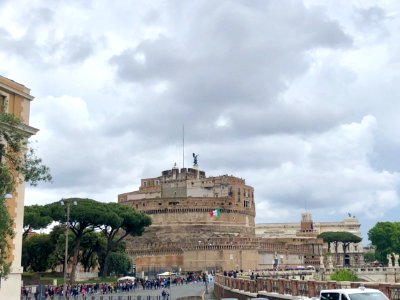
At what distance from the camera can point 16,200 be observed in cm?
2370

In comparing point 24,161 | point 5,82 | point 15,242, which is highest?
point 5,82

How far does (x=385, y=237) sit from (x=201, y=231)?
3613cm

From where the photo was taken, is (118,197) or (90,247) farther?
(118,197)

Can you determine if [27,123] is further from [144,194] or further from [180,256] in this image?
[144,194]

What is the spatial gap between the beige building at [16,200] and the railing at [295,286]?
12.3 metres

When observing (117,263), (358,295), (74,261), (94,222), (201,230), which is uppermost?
(201,230)

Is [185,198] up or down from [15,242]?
up

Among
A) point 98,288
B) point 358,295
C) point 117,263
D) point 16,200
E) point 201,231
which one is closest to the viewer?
point 358,295

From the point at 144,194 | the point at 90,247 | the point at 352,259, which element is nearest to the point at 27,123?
the point at 90,247

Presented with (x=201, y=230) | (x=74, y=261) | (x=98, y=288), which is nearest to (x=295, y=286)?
(x=98, y=288)

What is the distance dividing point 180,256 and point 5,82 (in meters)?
69.4

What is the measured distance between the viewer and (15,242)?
23.9 m

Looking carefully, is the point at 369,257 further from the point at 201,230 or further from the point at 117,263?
the point at 117,263

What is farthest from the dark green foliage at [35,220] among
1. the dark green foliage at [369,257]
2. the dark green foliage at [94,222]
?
the dark green foliage at [369,257]
